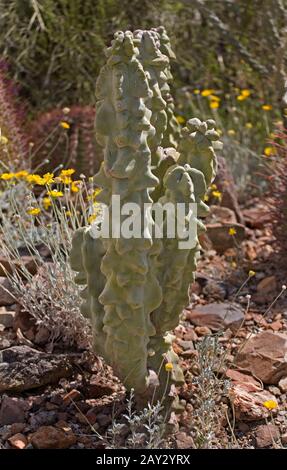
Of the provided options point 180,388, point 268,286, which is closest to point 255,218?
point 268,286

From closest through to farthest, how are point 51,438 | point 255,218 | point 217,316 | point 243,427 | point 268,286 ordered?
1. point 51,438
2. point 243,427
3. point 217,316
4. point 268,286
5. point 255,218

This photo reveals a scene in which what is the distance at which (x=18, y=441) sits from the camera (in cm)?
310

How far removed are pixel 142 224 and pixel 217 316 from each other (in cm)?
114

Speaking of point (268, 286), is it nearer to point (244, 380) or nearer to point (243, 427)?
point (244, 380)

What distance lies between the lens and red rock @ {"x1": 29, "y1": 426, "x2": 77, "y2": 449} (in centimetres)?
307

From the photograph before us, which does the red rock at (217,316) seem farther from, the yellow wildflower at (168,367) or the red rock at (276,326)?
the yellow wildflower at (168,367)

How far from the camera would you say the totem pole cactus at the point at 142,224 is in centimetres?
288

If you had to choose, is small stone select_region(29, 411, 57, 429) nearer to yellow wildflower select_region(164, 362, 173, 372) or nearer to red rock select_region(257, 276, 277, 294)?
yellow wildflower select_region(164, 362, 173, 372)

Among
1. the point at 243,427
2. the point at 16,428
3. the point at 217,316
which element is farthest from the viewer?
the point at 217,316

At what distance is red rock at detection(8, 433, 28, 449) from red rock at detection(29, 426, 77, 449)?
0.03 meters

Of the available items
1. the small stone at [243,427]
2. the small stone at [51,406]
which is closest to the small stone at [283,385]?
the small stone at [243,427]

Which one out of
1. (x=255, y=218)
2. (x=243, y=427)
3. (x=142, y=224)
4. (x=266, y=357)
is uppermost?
(x=142, y=224)

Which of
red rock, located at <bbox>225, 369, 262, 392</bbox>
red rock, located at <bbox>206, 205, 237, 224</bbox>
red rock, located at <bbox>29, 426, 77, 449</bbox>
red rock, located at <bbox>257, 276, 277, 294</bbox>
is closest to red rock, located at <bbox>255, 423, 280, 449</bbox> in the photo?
red rock, located at <bbox>225, 369, 262, 392</bbox>
